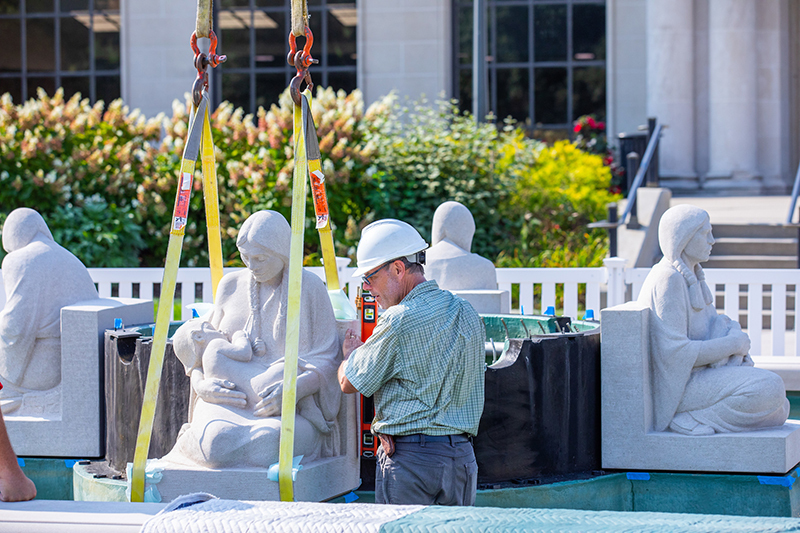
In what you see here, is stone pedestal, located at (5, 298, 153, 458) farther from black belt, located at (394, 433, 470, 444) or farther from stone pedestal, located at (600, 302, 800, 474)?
stone pedestal, located at (600, 302, 800, 474)

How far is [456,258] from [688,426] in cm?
264

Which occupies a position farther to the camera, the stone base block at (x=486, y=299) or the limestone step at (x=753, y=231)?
the limestone step at (x=753, y=231)

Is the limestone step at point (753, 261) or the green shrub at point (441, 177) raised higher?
the green shrub at point (441, 177)

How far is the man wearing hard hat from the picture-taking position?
363 cm

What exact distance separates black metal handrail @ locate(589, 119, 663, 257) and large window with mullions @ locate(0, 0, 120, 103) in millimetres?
10351

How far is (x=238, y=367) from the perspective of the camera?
15.4 feet

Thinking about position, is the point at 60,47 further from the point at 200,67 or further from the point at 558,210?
the point at 200,67

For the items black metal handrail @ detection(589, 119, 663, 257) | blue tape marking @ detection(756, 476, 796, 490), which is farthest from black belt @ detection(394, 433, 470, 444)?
black metal handrail @ detection(589, 119, 663, 257)

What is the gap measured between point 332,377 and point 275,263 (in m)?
0.63

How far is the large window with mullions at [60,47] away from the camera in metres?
18.5

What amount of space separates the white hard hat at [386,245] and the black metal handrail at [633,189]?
7811 millimetres

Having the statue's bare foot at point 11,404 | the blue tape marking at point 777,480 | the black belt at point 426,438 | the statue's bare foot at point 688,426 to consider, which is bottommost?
the blue tape marking at point 777,480

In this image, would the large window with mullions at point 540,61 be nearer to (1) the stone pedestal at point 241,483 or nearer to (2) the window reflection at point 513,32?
(2) the window reflection at point 513,32

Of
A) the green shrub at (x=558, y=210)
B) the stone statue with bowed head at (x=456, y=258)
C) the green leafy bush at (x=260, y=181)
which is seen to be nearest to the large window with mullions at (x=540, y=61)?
the green shrub at (x=558, y=210)
